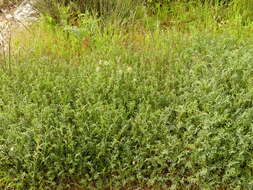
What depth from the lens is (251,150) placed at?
2502mm

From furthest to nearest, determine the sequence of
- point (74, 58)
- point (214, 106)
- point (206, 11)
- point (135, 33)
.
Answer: point (206, 11) < point (135, 33) < point (74, 58) < point (214, 106)

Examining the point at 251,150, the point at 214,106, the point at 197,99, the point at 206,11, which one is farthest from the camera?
the point at 206,11

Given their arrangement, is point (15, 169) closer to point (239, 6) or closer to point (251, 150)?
point (251, 150)

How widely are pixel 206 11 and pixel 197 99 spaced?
1877 millimetres

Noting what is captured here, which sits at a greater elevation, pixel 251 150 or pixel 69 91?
pixel 69 91

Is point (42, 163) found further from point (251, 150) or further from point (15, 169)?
point (251, 150)

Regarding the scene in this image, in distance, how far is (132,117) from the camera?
9.20 feet

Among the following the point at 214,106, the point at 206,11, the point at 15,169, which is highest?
the point at 206,11

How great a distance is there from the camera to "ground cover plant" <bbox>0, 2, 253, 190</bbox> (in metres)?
2.53

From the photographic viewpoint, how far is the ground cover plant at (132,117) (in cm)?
253

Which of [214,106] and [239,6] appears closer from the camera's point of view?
[214,106]

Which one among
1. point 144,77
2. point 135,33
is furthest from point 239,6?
point 144,77

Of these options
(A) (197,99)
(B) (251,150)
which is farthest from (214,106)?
(B) (251,150)

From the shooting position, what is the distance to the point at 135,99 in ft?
9.77
